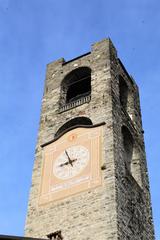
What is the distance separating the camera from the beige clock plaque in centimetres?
1371

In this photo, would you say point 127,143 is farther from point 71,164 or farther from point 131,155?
point 71,164

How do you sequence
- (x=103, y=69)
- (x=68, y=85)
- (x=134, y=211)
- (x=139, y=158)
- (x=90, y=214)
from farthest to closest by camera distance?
(x=68, y=85), (x=103, y=69), (x=139, y=158), (x=134, y=211), (x=90, y=214)

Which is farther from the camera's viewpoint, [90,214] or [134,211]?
[134,211]

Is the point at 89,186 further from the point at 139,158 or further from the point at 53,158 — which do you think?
the point at 139,158

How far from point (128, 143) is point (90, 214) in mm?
4414

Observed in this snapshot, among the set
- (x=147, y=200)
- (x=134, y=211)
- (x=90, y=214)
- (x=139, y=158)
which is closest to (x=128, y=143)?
(x=139, y=158)

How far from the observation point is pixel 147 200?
15148 millimetres

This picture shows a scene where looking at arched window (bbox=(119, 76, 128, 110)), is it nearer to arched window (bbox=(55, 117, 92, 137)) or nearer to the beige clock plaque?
arched window (bbox=(55, 117, 92, 137))

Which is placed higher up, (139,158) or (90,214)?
(139,158)

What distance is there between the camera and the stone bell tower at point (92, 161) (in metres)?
12.7

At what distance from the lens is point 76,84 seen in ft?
62.4

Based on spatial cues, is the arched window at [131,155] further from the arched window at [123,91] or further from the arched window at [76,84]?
the arched window at [76,84]

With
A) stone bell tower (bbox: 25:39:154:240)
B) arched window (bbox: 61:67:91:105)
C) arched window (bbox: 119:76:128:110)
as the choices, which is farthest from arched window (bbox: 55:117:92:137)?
arched window (bbox: 119:76:128:110)

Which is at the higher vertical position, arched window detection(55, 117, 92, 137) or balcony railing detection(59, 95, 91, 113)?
balcony railing detection(59, 95, 91, 113)
